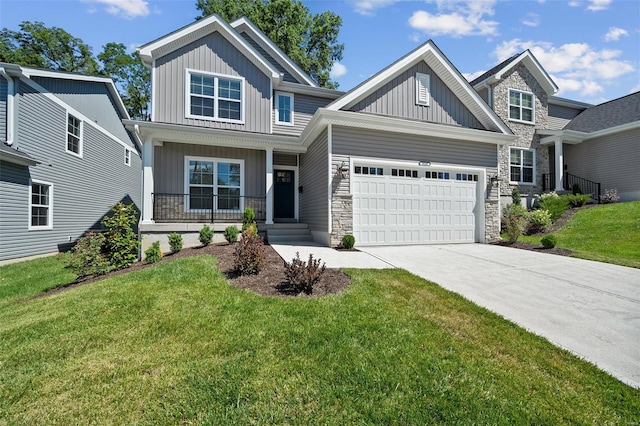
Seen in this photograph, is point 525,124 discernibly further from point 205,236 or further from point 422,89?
point 205,236

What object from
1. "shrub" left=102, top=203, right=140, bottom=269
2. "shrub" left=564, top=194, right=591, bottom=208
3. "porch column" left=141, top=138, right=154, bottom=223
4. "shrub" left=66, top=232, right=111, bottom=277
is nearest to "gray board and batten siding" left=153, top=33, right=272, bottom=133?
"porch column" left=141, top=138, right=154, bottom=223

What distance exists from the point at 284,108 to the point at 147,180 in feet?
21.3

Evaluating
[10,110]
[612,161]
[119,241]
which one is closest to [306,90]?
[119,241]

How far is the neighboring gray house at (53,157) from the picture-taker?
8875mm

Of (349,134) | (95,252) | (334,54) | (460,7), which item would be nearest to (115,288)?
(95,252)

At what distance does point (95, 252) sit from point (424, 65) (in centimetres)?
1142

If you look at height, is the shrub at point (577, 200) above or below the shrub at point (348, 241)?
above

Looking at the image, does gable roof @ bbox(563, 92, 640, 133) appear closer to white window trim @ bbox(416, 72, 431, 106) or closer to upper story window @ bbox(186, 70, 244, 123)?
→ white window trim @ bbox(416, 72, 431, 106)

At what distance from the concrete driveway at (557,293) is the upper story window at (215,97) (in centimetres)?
798

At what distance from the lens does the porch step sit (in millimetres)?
9867

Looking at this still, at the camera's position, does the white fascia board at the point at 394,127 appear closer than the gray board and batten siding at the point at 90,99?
Yes

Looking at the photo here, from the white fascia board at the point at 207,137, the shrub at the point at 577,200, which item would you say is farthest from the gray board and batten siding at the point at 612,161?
the white fascia board at the point at 207,137

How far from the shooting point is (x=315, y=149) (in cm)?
1006

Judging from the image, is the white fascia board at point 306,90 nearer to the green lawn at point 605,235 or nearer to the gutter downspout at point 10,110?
the gutter downspout at point 10,110
